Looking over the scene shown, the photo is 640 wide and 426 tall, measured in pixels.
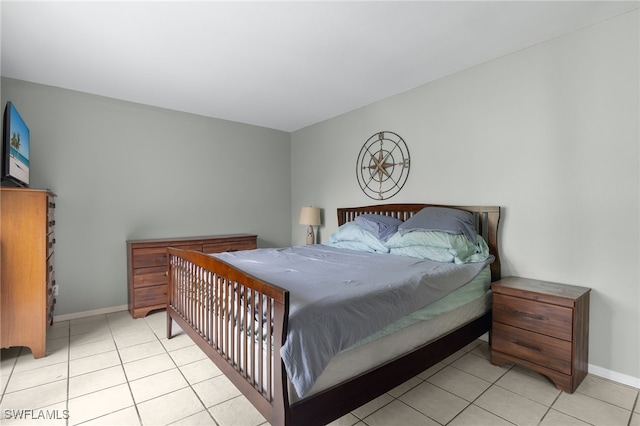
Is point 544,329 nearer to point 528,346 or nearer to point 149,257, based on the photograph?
point 528,346

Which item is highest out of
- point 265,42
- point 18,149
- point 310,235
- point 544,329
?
point 265,42

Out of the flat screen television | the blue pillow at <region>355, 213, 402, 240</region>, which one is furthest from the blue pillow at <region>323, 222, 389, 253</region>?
the flat screen television

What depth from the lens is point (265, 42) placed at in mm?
2500

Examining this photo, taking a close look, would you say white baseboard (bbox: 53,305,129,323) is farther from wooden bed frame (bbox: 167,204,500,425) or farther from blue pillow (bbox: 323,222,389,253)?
blue pillow (bbox: 323,222,389,253)

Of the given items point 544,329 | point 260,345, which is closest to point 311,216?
point 544,329

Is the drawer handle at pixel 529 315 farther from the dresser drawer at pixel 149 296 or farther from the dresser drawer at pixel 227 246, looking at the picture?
the dresser drawer at pixel 149 296

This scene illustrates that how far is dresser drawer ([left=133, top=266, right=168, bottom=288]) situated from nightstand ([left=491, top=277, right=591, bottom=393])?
10.7 feet

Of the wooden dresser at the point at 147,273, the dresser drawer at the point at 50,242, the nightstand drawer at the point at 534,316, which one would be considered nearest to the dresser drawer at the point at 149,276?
the wooden dresser at the point at 147,273

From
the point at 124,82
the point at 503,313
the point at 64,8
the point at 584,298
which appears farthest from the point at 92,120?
the point at 584,298

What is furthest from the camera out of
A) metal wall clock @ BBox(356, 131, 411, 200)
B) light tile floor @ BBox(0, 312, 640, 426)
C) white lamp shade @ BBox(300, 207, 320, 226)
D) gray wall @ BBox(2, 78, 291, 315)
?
white lamp shade @ BBox(300, 207, 320, 226)

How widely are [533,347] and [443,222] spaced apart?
1119 mm

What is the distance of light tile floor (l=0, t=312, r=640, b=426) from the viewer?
1.82 metres

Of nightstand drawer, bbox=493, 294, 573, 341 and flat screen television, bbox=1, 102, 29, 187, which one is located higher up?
flat screen television, bbox=1, 102, 29, 187

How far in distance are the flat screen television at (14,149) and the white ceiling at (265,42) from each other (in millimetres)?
608
